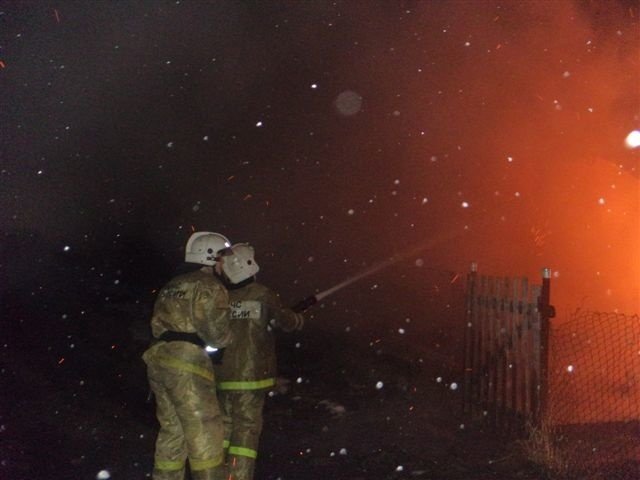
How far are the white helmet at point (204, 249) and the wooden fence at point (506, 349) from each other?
2507mm

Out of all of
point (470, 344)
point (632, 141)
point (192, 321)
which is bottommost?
point (192, 321)

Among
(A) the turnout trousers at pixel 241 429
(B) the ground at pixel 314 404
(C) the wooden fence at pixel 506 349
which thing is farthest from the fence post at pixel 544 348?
(A) the turnout trousers at pixel 241 429

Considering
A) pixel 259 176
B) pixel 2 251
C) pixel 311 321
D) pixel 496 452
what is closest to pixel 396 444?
pixel 496 452

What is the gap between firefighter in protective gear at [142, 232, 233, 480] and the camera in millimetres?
3676

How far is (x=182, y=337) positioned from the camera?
3.75m

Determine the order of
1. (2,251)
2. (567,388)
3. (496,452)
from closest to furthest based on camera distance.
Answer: (496,452)
(567,388)
(2,251)

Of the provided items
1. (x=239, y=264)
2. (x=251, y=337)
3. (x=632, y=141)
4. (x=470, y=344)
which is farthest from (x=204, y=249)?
(x=632, y=141)

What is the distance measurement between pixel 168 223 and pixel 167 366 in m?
13.4

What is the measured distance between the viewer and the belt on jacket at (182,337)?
3744 mm

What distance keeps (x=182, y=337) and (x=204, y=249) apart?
22.2 inches

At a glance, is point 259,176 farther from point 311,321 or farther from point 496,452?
point 496,452

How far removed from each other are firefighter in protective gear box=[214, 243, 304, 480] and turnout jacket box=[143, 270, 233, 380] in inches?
14.7

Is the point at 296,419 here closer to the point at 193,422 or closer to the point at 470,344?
the point at 470,344

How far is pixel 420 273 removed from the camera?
10281mm
